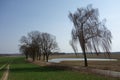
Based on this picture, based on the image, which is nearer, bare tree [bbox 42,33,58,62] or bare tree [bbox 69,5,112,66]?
bare tree [bbox 69,5,112,66]

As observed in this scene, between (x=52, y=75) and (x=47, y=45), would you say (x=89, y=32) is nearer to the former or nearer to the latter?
(x=52, y=75)

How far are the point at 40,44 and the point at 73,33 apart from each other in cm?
5699

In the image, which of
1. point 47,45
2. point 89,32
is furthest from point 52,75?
point 47,45

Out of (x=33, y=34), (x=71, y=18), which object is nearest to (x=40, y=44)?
(x=33, y=34)

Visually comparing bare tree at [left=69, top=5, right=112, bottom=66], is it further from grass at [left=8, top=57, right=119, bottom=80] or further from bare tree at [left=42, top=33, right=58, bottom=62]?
bare tree at [left=42, top=33, right=58, bottom=62]

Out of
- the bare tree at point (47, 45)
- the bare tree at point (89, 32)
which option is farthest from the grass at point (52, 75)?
the bare tree at point (47, 45)

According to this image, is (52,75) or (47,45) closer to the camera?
(52,75)

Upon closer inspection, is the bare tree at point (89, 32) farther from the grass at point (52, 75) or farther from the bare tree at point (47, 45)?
the bare tree at point (47, 45)

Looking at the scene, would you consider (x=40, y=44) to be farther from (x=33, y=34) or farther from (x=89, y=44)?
(x=89, y=44)

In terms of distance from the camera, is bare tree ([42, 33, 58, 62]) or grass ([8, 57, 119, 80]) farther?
bare tree ([42, 33, 58, 62])

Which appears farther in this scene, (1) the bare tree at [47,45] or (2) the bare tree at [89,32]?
(1) the bare tree at [47,45]

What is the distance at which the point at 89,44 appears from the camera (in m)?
38.0

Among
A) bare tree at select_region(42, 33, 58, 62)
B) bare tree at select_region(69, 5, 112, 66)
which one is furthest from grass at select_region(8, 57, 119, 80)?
bare tree at select_region(42, 33, 58, 62)

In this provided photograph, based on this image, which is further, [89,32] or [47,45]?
[47,45]
